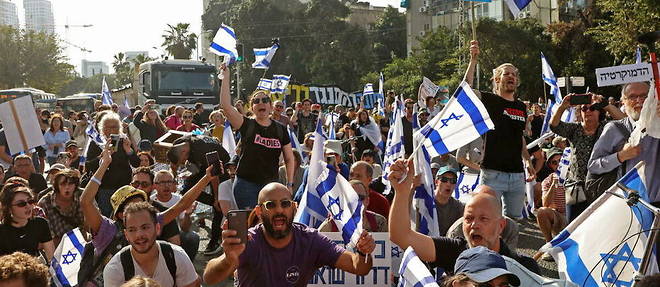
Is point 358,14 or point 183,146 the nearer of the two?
point 183,146

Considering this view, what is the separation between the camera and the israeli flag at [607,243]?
4.64 metres

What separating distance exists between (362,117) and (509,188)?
26.9 ft

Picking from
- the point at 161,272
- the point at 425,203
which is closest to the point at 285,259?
the point at 161,272

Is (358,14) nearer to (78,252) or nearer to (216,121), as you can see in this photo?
(216,121)

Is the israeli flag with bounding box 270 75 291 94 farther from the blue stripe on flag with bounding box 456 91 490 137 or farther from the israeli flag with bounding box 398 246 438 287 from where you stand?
the israeli flag with bounding box 398 246 438 287

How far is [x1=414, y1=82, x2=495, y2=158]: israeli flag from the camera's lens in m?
5.36

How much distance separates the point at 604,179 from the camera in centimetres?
633

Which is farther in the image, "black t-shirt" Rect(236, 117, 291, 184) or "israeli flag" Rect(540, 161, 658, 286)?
"black t-shirt" Rect(236, 117, 291, 184)

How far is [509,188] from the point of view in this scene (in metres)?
6.86

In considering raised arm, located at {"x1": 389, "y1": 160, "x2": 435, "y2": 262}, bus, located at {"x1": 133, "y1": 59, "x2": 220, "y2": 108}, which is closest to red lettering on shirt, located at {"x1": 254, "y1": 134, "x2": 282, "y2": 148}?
raised arm, located at {"x1": 389, "y1": 160, "x2": 435, "y2": 262}

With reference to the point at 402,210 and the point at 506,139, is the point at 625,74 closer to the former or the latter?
the point at 506,139

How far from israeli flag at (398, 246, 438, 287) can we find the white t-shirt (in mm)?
1402

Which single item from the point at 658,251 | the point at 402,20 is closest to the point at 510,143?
the point at 658,251

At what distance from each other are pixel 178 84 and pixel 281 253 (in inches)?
931
